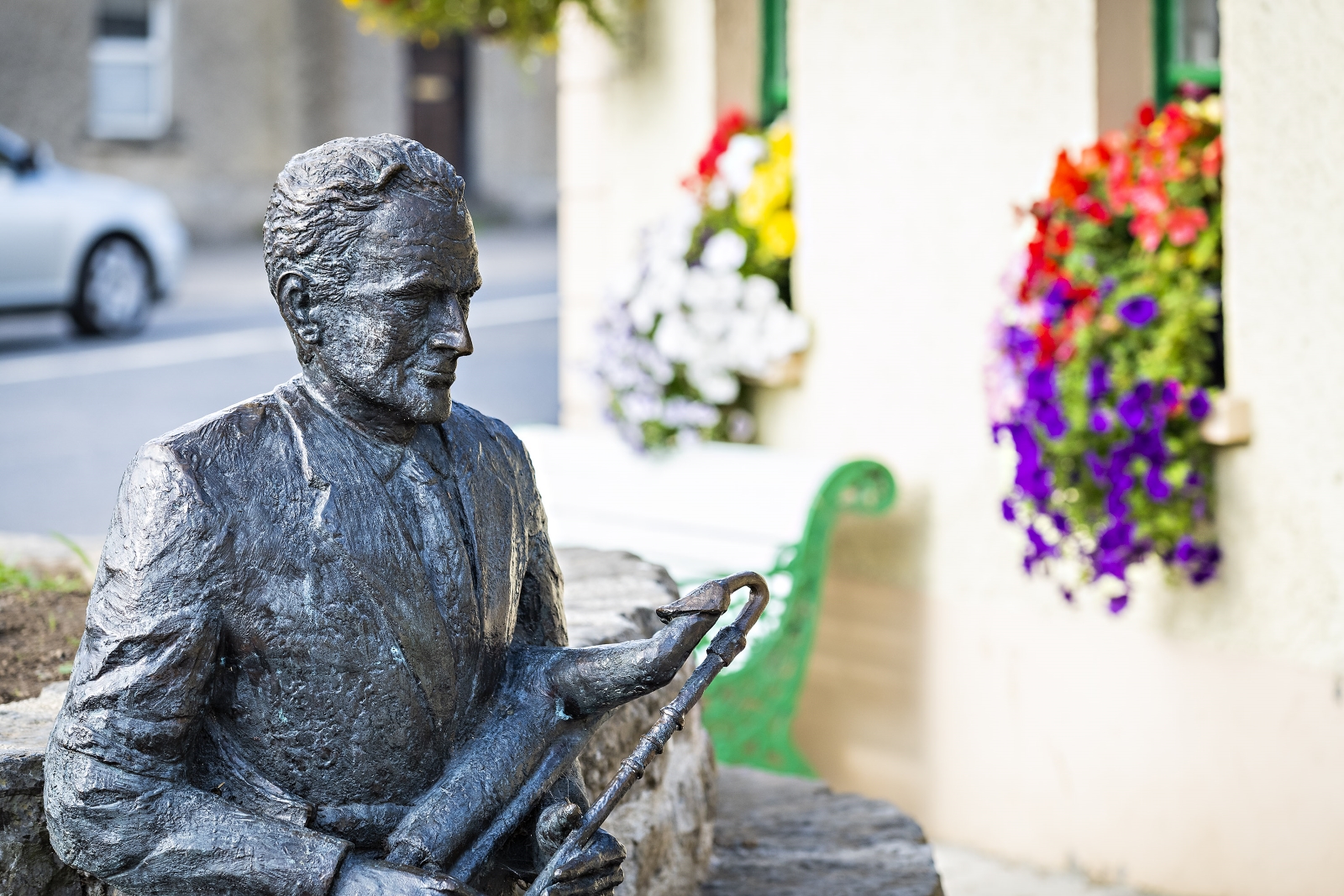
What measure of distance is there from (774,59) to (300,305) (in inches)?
152

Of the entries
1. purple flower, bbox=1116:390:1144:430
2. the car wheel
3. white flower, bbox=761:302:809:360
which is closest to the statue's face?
purple flower, bbox=1116:390:1144:430

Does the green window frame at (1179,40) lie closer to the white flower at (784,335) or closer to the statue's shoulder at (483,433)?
the white flower at (784,335)

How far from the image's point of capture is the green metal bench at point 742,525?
164 inches

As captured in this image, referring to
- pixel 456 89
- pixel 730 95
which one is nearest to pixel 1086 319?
pixel 730 95

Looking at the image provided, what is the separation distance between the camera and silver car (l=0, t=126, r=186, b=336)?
399 inches

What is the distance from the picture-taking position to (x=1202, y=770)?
→ 12.3 feet

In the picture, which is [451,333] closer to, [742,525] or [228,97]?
[742,525]

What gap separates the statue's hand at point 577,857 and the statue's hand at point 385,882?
0.12 meters

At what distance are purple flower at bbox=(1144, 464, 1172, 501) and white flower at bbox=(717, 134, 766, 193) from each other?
1845 mm

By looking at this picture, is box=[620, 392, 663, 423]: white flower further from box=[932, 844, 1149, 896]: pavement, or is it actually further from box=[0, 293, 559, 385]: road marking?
box=[0, 293, 559, 385]: road marking

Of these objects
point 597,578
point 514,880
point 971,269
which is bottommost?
point 514,880

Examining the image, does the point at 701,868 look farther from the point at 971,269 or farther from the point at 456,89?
the point at 456,89

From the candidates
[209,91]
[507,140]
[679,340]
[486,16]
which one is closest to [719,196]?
[679,340]

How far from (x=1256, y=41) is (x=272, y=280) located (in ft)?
8.06
